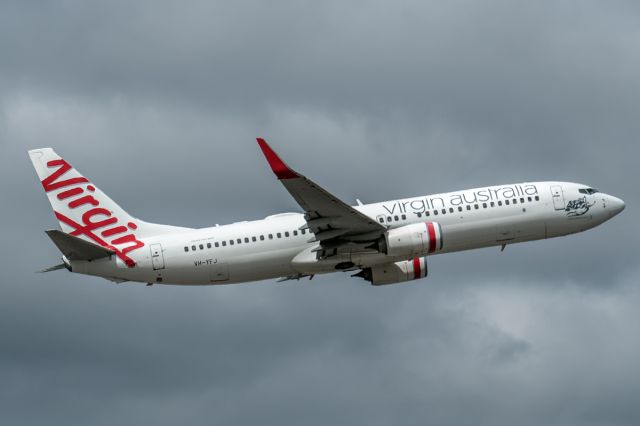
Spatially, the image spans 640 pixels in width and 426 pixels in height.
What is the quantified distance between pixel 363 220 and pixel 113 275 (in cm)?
1676

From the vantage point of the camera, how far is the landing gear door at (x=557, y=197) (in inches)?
3472

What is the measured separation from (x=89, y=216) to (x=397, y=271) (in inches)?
847

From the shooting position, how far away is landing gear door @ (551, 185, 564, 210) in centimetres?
8819

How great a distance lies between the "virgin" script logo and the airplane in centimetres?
7

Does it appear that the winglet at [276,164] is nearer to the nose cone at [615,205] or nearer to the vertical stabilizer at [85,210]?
the vertical stabilizer at [85,210]

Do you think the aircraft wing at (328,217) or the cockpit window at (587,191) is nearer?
the aircraft wing at (328,217)

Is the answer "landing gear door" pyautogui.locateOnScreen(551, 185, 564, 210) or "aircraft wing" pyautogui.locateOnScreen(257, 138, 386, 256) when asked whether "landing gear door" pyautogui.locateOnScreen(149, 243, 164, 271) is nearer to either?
"aircraft wing" pyautogui.locateOnScreen(257, 138, 386, 256)

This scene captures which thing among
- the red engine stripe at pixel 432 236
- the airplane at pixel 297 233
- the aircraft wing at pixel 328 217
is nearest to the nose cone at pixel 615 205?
the airplane at pixel 297 233

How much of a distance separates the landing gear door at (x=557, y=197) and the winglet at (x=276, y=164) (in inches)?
776

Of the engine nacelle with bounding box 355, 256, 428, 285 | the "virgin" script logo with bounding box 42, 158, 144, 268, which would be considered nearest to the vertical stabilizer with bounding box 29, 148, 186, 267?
the "virgin" script logo with bounding box 42, 158, 144, 268

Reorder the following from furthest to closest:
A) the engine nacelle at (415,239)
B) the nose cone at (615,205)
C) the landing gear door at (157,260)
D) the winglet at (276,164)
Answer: the nose cone at (615,205)
the landing gear door at (157,260)
the engine nacelle at (415,239)
the winglet at (276,164)

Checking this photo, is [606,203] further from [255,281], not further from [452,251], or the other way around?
[255,281]

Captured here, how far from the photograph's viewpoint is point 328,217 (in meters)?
83.4

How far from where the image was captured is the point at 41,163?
88.2 meters
